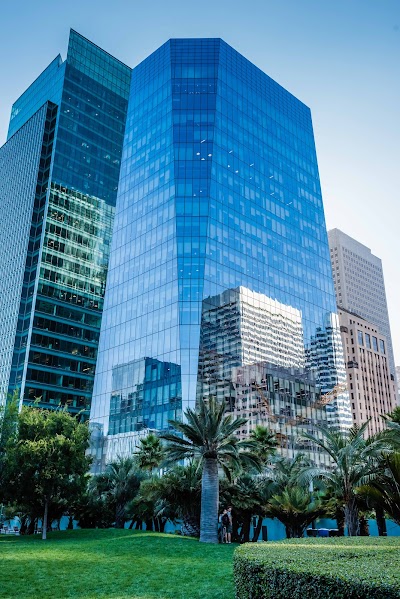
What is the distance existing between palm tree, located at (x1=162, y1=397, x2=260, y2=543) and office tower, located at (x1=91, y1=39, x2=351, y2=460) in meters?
34.9

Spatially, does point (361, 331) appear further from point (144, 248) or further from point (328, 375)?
point (144, 248)

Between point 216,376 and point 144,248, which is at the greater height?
point 144,248

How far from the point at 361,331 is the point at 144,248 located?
376 feet

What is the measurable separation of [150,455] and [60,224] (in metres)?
81.1

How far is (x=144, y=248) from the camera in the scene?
8906 cm

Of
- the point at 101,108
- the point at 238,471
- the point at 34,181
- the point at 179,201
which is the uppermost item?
the point at 101,108

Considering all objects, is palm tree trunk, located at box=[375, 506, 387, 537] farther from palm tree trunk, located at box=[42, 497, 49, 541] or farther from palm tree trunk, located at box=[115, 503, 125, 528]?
palm tree trunk, located at box=[115, 503, 125, 528]

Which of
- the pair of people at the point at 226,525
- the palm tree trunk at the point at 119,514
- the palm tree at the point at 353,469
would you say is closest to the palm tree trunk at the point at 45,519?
the palm tree trunk at the point at 119,514

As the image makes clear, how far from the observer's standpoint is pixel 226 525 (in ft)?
139

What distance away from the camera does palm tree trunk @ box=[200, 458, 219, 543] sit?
33.8 meters

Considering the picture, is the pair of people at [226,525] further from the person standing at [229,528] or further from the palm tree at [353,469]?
the palm tree at [353,469]

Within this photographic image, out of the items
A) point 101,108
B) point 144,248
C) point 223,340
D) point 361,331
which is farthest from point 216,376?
point 361,331

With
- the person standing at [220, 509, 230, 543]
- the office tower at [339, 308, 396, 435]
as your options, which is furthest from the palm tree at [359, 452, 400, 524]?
the office tower at [339, 308, 396, 435]

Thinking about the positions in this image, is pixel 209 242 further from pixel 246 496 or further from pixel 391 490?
pixel 391 490
